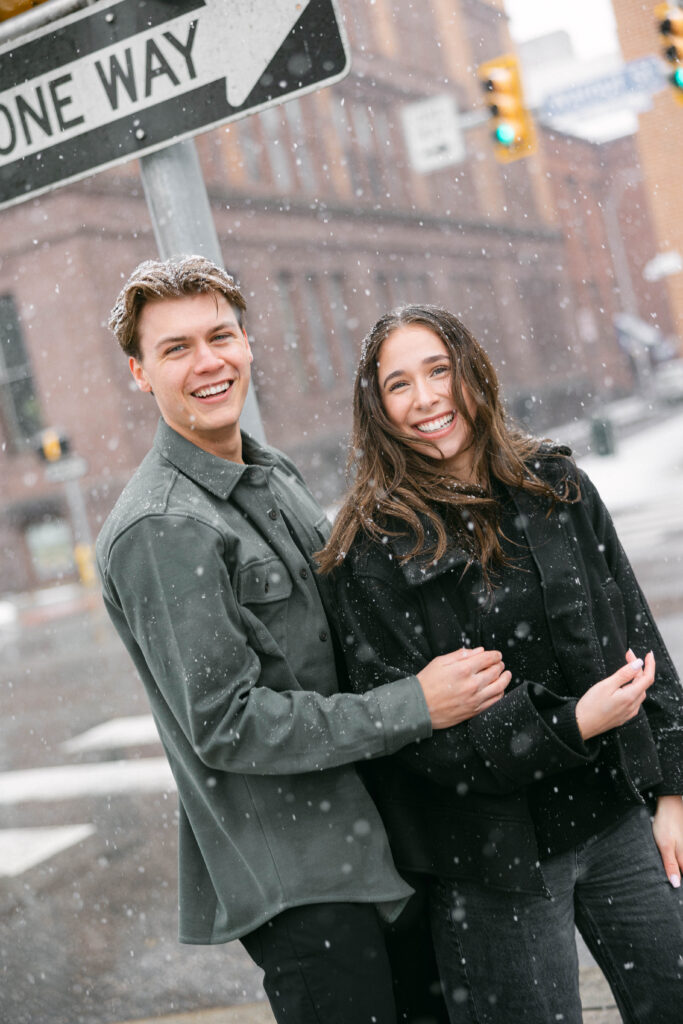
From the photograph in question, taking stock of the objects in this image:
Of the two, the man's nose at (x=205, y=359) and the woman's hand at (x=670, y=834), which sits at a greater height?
the man's nose at (x=205, y=359)

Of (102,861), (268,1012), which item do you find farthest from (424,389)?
(102,861)

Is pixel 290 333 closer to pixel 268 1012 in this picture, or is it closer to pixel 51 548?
pixel 51 548

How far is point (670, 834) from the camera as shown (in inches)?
89.4

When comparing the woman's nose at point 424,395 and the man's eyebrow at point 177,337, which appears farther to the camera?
the woman's nose at point 424,395

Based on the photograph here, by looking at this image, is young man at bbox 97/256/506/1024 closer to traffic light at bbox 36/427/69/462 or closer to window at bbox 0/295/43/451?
traffic light at bbox 36/427/69/462

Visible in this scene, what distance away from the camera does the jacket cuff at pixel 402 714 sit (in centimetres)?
204

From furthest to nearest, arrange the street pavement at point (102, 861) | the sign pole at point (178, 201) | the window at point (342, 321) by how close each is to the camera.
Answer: the window at point (342, 321)
the street pavement at point (102, 861)
the sign pole at point (178, 201)

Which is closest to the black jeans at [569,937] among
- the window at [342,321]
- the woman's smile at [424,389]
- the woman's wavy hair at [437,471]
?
the woman's wavy hair at [437,471]

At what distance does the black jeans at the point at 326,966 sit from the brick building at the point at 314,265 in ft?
70.2

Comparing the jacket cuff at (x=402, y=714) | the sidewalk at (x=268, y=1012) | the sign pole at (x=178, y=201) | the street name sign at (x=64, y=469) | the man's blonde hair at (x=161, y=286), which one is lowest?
the sidewalk at (x=268, y=1012)

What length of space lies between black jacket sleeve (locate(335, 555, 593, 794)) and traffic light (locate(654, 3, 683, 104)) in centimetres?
1076

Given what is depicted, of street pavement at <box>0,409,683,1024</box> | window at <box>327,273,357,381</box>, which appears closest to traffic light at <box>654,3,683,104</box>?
street pavement at <box>0,409,683,1024</box>

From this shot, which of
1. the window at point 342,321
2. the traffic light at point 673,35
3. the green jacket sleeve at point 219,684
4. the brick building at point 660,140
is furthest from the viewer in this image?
the window at point 342,321

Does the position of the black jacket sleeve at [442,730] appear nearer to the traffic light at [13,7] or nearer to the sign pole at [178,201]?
the sign pole at [178,201]
